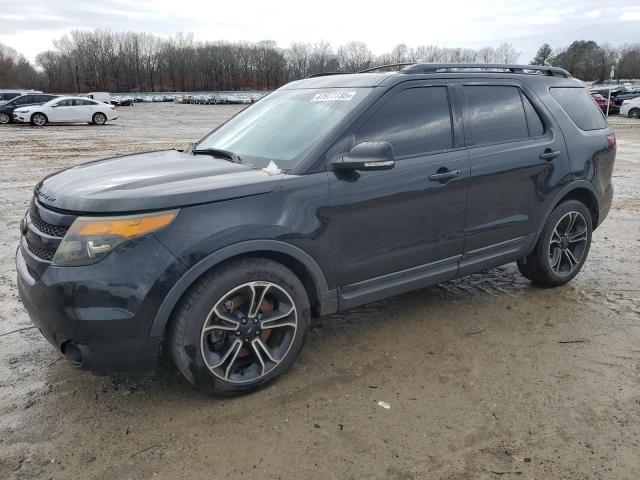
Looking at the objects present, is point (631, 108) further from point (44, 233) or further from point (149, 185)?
point (44, 233)

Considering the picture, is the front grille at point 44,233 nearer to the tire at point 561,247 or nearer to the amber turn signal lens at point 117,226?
the amber turn signal lens at point 117,226

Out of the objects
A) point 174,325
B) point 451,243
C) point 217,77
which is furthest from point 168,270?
point 217,77

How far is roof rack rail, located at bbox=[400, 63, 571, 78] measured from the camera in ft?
12.6

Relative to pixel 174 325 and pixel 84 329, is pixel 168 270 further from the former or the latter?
pixel 84 329

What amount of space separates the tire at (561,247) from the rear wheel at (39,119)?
1096 inches

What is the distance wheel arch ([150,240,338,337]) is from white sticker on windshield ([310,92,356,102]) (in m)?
1.16

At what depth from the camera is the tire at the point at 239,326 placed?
2.89 meters

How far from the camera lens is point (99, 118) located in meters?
28.9

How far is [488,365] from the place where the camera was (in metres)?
3.50

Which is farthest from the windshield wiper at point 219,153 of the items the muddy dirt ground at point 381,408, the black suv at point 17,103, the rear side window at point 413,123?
the black suv at point 17,103

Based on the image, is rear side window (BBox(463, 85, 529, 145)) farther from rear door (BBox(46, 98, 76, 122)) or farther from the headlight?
rear door (BBox(46, 98, 76, 122))

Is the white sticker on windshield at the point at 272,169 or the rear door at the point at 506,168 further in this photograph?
the rear door at the point at 506,168

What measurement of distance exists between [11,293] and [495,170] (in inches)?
166

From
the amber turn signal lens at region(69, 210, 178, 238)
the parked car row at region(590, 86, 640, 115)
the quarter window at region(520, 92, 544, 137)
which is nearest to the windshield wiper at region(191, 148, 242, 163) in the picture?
the amber turn signal lens at region(69, 210, 178, 238)
